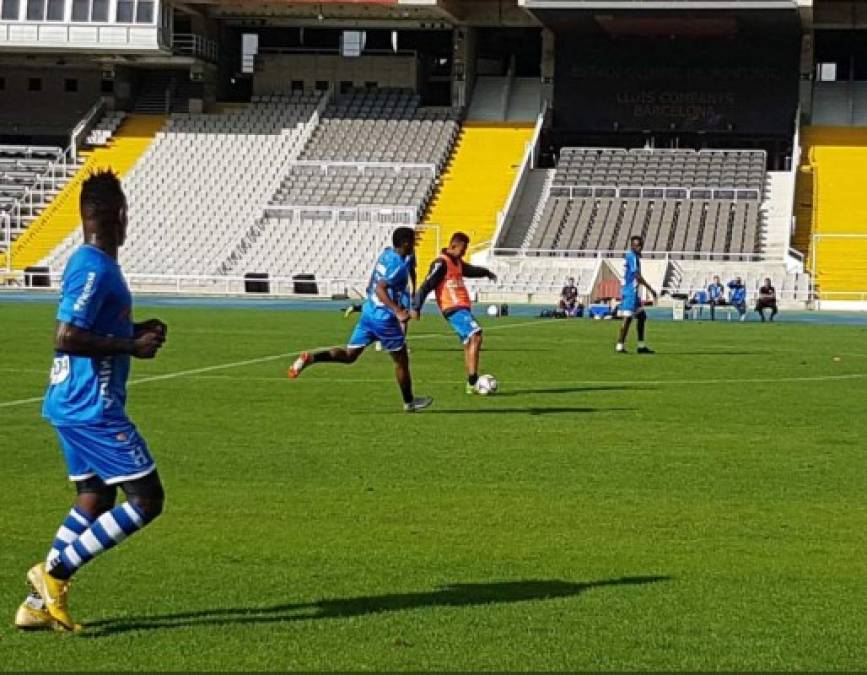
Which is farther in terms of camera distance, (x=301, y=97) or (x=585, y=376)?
(x=301, y=97)

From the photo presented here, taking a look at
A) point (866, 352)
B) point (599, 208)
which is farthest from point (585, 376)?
point (599, 208)

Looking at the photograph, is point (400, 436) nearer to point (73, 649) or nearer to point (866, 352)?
point (73, 649)

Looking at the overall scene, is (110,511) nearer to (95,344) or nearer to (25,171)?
(95,344)

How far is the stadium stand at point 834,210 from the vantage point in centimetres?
5875

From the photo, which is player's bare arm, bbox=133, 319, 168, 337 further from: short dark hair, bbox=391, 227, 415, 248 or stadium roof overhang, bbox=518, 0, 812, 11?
stadium roof overhang, bbox=518, 0, 812, 11

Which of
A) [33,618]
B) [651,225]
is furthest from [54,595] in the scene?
[651,225]

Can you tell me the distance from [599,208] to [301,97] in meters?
15.6

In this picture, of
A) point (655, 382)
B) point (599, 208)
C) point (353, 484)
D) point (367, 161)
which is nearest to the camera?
point (353, 484)

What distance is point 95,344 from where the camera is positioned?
8258 mm

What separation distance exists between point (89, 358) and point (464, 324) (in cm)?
1469

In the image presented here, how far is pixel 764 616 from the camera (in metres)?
8.78

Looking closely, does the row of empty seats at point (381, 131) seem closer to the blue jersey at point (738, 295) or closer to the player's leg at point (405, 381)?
the blue jersey at point (738, 295)

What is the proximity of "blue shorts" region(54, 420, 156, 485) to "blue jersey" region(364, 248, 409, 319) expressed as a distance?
11.3 meters

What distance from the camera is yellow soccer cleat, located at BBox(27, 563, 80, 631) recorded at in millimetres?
8227
